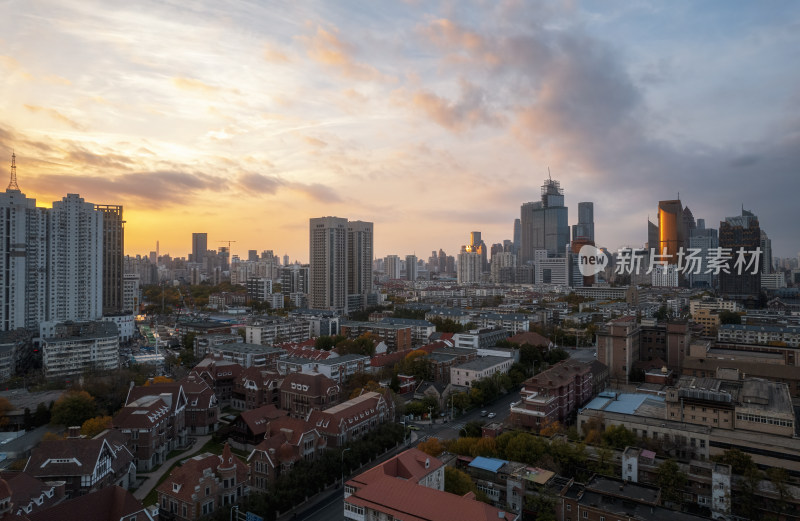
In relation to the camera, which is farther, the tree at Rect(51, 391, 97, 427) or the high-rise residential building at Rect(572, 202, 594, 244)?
the high-rise residential building at Rect(572, 202, 594, 244)

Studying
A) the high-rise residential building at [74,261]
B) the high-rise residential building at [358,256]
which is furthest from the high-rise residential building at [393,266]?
the high-rise residential building at [74,261]

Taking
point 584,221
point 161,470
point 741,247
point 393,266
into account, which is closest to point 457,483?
point 161,470

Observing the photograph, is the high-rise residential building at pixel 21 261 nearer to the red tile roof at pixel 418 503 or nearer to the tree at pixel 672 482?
the red tile roof at pixel 418 503

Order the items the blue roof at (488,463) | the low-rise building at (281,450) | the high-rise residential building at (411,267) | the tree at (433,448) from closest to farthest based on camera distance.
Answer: the blue roof at (488,463), the low-rise building at (281,450), the tree at (433,448), the high-rise residential building at (411,267)

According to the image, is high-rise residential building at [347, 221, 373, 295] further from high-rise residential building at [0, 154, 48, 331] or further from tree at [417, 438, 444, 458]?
tree at [417, 438, 444, 458]

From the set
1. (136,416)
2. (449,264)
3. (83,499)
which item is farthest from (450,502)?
(449,264)

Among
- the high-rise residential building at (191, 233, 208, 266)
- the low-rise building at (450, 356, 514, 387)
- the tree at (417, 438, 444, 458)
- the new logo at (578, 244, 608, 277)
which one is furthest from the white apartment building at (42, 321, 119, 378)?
the high-rise residential building at (191, 233, 208, 266)
